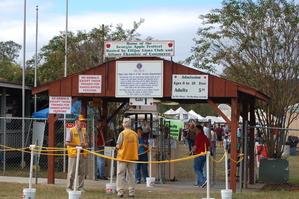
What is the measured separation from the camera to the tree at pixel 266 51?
54.5 ft

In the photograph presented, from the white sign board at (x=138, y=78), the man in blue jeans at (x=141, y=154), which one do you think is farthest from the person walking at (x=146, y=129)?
the white sign board at (x=138, y=78)

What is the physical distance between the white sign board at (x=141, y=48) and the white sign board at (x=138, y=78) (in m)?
0.25

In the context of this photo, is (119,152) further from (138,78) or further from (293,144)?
(293,144)

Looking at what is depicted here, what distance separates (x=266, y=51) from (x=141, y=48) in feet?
→ 14.8

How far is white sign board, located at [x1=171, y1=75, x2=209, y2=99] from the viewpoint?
14.2m

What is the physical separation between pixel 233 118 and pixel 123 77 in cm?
323

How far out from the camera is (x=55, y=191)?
1323 centimetres

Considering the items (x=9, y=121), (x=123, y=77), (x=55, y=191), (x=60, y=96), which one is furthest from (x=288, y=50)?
(x=9, y=121)

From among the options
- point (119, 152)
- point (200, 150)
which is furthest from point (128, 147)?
point (200, 150)

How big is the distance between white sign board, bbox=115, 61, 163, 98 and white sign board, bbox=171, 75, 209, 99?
44 cm

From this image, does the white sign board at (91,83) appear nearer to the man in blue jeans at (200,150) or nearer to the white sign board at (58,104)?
the white sign board at (58,104)

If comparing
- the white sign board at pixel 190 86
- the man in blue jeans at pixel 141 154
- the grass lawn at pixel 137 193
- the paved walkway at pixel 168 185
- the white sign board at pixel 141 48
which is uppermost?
the white sign board at pixel 141 48

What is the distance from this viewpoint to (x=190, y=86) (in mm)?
14289

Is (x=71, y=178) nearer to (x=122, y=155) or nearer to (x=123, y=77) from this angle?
(x=122, y=155)
